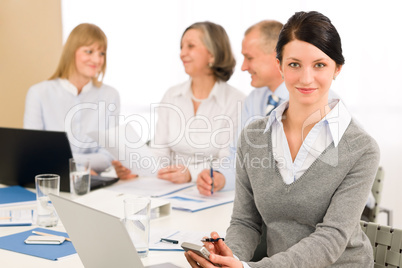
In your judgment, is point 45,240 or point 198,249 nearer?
point 198,249

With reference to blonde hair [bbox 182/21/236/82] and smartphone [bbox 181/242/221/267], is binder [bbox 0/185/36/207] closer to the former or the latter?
smartphone [bbox 181/242/221/267]

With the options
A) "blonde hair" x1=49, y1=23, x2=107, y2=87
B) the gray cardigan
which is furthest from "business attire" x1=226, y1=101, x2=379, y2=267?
"blonde hair" x1=49, y1=23, x2=107, y2=87

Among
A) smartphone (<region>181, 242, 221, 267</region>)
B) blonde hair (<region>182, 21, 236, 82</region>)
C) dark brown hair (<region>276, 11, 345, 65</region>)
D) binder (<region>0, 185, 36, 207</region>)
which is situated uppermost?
dark brown hair (<region>276, 11, 345, 65</region>)

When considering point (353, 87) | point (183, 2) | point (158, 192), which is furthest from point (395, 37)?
point (158, 192)

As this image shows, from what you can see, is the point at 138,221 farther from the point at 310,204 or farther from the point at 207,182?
the point at 207,182

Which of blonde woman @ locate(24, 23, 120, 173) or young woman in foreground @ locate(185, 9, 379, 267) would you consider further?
blonde woman @ locate(24, 23, 120, 173)

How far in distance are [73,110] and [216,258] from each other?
2.26 metres

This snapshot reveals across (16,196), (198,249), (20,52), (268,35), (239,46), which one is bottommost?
(16,196)

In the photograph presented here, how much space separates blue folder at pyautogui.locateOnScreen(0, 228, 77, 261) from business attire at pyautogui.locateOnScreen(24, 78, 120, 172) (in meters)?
1.24

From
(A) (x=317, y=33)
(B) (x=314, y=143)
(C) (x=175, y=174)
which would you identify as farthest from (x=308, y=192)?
(C) (x=175, y=174)

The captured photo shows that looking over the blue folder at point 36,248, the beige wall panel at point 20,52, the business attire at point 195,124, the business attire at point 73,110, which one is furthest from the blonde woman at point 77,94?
the blue folder at point 36,248

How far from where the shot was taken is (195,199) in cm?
212

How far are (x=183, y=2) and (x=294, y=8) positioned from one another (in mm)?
982

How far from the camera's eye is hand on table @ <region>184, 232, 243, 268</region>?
123 cm
